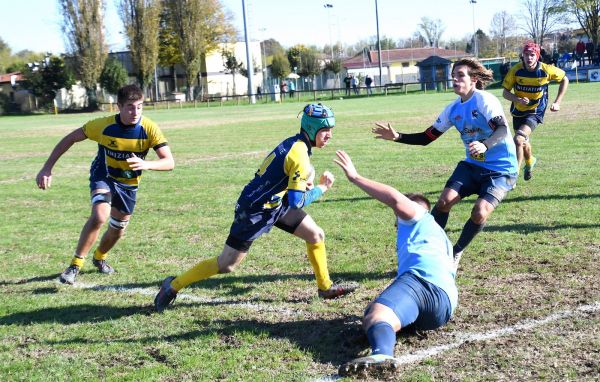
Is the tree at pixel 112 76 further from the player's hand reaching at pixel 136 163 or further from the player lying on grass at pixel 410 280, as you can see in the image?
the player lying on grass at pixel 410 280

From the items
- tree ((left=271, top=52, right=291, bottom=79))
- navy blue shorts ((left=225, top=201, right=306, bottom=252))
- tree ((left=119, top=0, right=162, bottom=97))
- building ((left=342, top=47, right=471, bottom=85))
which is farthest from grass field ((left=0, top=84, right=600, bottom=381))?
building ((left=342, top=47, right=471, bottom=85))

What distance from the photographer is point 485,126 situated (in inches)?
268

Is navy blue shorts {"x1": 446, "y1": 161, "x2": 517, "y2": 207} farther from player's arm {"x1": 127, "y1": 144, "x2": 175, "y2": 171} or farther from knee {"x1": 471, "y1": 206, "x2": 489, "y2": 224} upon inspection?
player's arm {"x1": 127, "y1": 144, "x2": 175, "y2": 171}

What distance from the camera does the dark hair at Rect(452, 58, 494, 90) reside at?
22.2 ft

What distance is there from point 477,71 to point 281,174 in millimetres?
2343

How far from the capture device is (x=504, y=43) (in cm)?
10125

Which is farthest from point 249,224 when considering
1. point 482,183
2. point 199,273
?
point 482,183

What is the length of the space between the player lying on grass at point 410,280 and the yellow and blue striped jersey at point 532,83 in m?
7.38

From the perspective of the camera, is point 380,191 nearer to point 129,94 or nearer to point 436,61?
point 129,94

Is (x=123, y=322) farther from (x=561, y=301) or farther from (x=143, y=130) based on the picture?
(x=561, y=301)

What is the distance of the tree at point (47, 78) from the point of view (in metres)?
67.8

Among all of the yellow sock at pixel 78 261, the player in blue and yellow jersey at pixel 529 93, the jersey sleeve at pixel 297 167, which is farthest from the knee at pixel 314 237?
the player in blue and yellow jersey at pixel 529 93

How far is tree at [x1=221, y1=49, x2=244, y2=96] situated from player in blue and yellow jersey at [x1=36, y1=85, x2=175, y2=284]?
7373 centimetres

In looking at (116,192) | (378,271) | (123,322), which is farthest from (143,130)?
(378,271)
